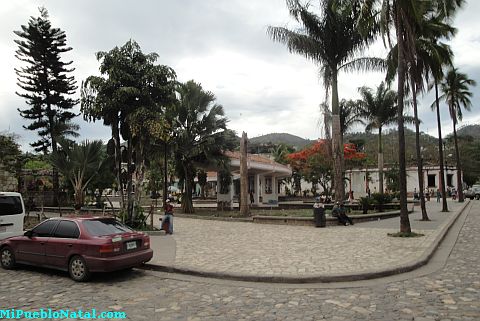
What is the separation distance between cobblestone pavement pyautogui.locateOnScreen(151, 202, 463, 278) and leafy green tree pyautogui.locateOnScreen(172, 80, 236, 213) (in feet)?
29.8

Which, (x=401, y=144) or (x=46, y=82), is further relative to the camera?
(x=46, y=82)

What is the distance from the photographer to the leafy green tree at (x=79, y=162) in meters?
27.6

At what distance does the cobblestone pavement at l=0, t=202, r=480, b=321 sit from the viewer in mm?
5785

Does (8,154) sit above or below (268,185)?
above

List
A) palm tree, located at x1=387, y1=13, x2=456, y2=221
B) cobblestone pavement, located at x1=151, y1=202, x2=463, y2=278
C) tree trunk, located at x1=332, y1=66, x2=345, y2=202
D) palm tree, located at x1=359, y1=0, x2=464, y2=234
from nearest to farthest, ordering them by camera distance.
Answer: cobblestone pavement, located at x1=151, y1=202, x2=463, y2=278, palm tree, located at x1=359, y1=0, x2=464, y2=234, palm tree, located at x1=387, y1=13, x2=456, y2=221, tree trunk, located at x1=332, y1=66, x2=345, y2=202

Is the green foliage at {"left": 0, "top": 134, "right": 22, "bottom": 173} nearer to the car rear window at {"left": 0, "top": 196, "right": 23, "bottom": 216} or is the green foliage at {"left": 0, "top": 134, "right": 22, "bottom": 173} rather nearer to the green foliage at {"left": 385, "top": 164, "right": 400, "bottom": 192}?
the car rear window at {"left": 0, "top": 196, "right": 23, "bottom": 216}

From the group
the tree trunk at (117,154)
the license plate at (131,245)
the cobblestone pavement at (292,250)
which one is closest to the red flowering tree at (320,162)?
the cobblestone pavement at (292,250)

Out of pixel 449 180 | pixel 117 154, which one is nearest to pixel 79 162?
pixel 117 154

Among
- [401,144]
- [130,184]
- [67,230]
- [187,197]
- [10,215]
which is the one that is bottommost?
[67,230]

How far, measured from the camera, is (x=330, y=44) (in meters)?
20.8

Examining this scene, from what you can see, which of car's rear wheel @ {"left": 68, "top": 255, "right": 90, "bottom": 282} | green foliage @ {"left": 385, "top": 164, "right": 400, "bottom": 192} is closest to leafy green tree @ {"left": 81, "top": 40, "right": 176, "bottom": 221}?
car's rear wheel @ {"left": 68, "top": 255, "right": 90, "bottom": 282}

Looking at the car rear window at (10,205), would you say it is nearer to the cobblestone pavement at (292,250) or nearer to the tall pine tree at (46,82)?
the cobblestone pavement at (292,250)

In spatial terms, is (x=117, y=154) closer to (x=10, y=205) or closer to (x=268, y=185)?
(x=10, y=205)

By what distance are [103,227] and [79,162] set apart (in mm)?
20751
